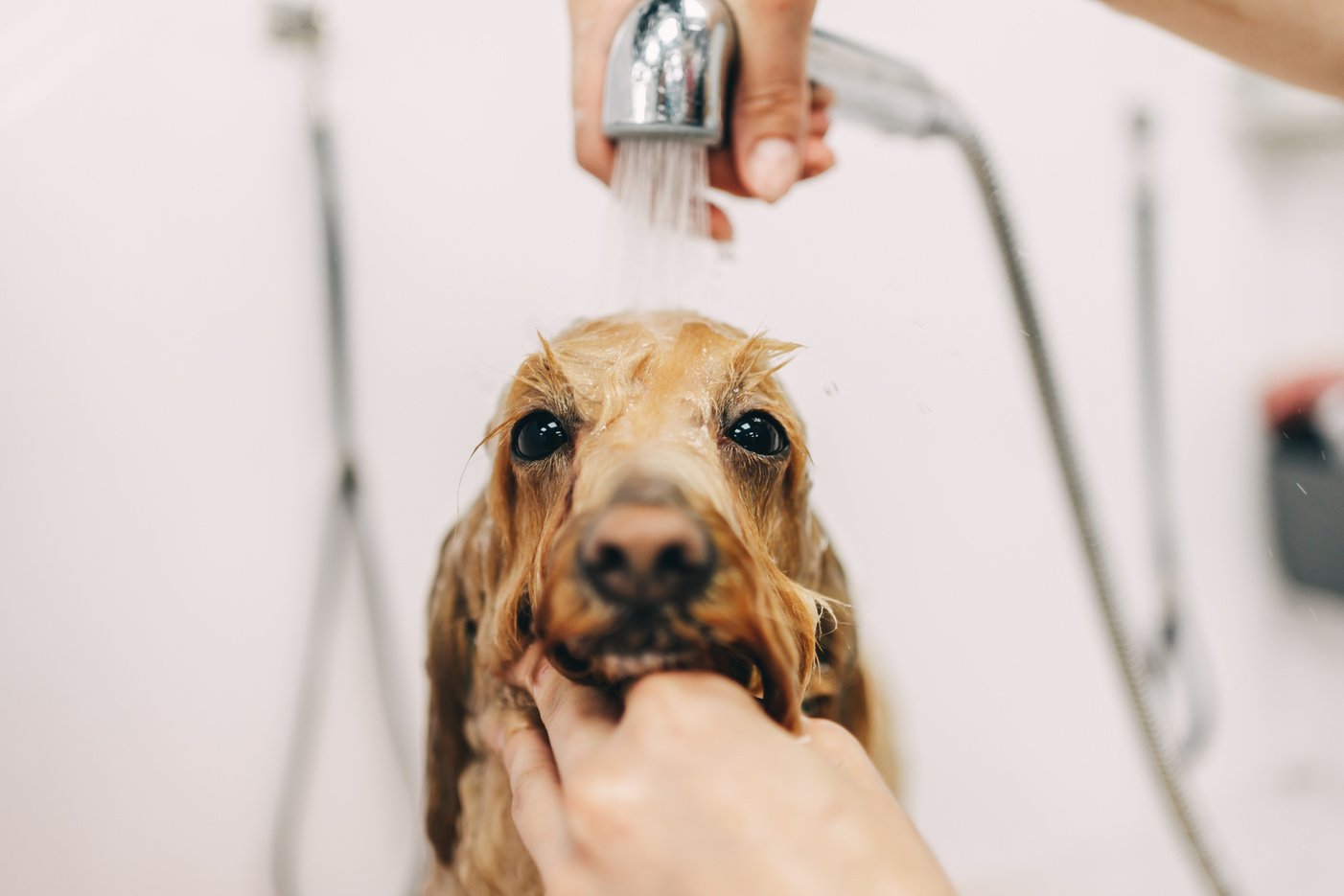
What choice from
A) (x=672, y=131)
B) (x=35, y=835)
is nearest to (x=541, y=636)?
(x=672, y=131)

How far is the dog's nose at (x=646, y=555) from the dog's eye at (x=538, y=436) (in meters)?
0.17

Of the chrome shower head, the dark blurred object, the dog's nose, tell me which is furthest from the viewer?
the dark blurred object

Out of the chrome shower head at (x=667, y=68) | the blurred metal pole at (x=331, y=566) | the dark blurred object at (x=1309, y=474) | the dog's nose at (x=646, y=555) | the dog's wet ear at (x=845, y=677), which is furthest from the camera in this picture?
the dark blurred object at (x=1309, y=474)

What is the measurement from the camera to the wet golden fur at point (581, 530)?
481 mm

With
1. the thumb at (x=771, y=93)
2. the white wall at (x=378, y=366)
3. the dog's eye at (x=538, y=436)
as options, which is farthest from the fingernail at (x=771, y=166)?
the dog's eye at (x=538, y=436)

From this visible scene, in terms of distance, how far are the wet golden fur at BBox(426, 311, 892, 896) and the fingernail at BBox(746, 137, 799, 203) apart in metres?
0.11

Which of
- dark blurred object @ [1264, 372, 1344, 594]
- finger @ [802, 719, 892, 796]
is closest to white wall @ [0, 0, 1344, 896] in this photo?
finger @ [802, 719, 892, 796]

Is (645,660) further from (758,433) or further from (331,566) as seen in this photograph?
(331,566)

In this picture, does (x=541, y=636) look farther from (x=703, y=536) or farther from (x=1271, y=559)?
(x=1271, y=559)

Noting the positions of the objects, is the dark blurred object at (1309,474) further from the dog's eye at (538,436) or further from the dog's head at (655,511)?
the dog's eye at (538,436)

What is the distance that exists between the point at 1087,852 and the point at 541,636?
1.39m

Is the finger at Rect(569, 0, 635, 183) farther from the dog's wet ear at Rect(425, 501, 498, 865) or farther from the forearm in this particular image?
the forearm

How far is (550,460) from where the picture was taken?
0.62 metres

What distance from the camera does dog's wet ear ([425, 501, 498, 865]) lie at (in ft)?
2.61
